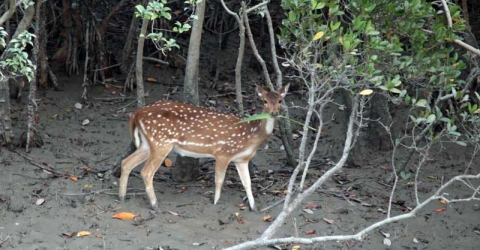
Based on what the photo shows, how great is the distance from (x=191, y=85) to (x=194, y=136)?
736 millimetres

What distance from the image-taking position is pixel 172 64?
42.0 ft

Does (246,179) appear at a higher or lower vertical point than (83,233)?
higher

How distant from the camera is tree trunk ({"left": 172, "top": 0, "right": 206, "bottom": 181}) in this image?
10.1 m

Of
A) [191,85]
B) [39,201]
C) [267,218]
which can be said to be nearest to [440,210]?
[267,218]

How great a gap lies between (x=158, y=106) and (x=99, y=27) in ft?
8.61

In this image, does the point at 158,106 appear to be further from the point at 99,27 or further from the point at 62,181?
the point at 99,27

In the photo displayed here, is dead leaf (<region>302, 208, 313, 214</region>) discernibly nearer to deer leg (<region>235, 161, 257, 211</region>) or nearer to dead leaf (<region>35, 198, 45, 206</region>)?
Result: deer leg (<region>235, 161, 257, 211</region>)

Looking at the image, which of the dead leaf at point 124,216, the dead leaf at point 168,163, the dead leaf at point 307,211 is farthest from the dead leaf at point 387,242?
the dead leaf at point 168,163

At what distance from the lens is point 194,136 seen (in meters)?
9.72

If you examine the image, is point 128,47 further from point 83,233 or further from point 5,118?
point 83,233

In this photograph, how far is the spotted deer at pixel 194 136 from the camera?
Answer: 377 inches

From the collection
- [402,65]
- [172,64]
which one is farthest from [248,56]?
[402,65]

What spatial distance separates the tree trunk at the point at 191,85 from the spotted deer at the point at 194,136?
437 mm

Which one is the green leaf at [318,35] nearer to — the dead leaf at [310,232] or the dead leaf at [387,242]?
the dead leaf at [310,232]
